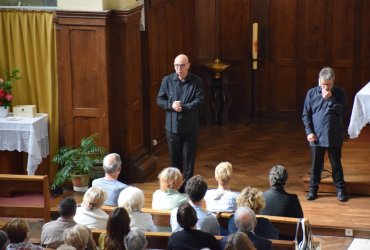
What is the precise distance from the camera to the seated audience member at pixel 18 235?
634cm

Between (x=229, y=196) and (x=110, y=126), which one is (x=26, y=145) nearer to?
(x=110, y=126)

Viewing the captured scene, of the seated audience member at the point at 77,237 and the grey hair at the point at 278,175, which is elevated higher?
the grey hair at the point at 278,175

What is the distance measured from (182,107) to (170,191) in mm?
1785

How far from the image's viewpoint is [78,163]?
9.82 m

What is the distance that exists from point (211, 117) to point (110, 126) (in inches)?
130

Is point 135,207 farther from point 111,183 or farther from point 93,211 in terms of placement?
point 111,183

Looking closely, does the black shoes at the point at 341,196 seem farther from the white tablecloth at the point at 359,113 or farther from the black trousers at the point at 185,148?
the black trousers at the point at 185,148

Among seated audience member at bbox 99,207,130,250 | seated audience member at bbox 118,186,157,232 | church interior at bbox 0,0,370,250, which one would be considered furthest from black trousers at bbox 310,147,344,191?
seated audience member at bbox 99,207,130,250

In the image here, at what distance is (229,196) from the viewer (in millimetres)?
7504

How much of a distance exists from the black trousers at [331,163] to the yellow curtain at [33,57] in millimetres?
3003

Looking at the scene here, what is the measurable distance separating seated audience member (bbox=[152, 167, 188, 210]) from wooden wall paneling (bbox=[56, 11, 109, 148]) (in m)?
2.53

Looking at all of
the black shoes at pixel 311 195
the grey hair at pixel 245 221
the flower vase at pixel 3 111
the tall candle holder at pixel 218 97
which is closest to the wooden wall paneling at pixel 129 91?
the flower vase at pixel 3 111

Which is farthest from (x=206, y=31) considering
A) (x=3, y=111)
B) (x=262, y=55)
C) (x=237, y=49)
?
(x=3, y=111)

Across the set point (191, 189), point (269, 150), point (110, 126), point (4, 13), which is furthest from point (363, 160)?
point (4, 13)
